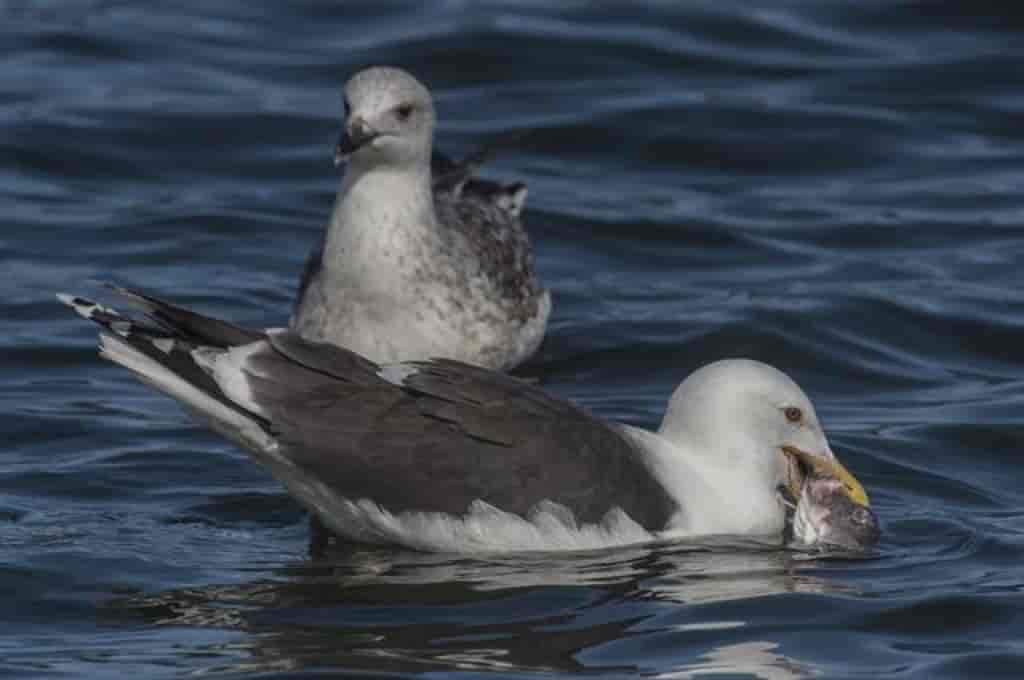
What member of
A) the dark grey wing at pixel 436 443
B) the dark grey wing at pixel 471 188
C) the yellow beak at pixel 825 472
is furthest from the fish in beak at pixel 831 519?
the dark grey wing at pixel 471 188

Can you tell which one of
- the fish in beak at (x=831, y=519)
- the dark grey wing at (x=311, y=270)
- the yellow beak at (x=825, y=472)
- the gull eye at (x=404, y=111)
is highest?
the gull eye at (x=404, y=111)

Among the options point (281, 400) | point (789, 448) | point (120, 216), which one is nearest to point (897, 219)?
point (120, 216)

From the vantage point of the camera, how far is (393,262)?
11562mm

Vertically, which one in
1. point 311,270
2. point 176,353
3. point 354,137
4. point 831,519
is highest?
point 354,137

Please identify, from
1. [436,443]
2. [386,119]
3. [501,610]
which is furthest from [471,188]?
[501,610]

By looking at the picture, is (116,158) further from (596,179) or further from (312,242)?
(596,179)

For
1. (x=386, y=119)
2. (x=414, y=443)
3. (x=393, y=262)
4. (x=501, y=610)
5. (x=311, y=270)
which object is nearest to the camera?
(x=501, y=610)

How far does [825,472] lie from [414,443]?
59.0 inches

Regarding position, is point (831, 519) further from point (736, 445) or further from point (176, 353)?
point (176, 353)

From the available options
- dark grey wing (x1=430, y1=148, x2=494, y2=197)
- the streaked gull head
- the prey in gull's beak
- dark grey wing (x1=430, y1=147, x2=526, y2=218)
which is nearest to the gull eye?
the streaked gull head

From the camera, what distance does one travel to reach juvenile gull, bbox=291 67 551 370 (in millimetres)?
11422

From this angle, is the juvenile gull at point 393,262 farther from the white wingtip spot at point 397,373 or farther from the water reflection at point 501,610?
the water reflection at point 501,610

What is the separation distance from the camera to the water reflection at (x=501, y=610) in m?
8.03

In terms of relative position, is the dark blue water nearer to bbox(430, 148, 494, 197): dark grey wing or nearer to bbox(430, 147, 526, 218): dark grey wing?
bbox(430, 147, 526, 218): dark grey wing
